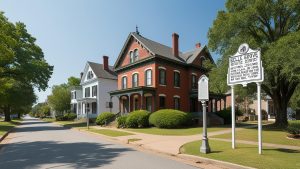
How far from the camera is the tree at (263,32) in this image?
21.3 m

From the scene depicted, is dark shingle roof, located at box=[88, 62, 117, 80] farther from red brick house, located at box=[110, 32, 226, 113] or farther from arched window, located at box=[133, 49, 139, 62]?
arched window, located at box=[133, 49, 139, 62]

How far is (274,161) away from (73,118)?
47944mm

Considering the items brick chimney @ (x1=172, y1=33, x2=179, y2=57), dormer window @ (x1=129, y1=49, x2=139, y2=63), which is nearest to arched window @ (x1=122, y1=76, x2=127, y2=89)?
dormer window @ (x1=129, y1=49, x2=139, y2=63)

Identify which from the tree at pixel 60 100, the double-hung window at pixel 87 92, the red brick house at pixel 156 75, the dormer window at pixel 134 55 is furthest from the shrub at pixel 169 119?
the tree at pixel 60 100

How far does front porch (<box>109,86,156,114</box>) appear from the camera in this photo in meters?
28.7

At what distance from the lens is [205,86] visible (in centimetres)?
1124

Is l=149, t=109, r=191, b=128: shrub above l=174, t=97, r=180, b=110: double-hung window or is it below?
below

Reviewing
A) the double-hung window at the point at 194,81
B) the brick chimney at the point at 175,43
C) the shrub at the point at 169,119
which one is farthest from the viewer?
the double-hung window at the point at 194,81

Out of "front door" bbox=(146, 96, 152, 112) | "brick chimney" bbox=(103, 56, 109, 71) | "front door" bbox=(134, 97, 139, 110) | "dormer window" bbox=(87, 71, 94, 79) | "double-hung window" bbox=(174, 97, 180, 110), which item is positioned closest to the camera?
"front door" bbox=(146, 96, 152, 112)

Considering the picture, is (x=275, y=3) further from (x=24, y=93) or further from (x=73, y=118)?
(x=73, y=118)

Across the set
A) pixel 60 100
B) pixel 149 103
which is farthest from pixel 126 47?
pixel 60 100

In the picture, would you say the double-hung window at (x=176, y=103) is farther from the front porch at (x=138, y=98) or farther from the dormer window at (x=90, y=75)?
the dormer window at (x=90, y=75)

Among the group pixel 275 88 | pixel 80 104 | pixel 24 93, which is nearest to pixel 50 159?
pixel 275 88

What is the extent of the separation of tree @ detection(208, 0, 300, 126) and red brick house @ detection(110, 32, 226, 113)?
706 centimetres
